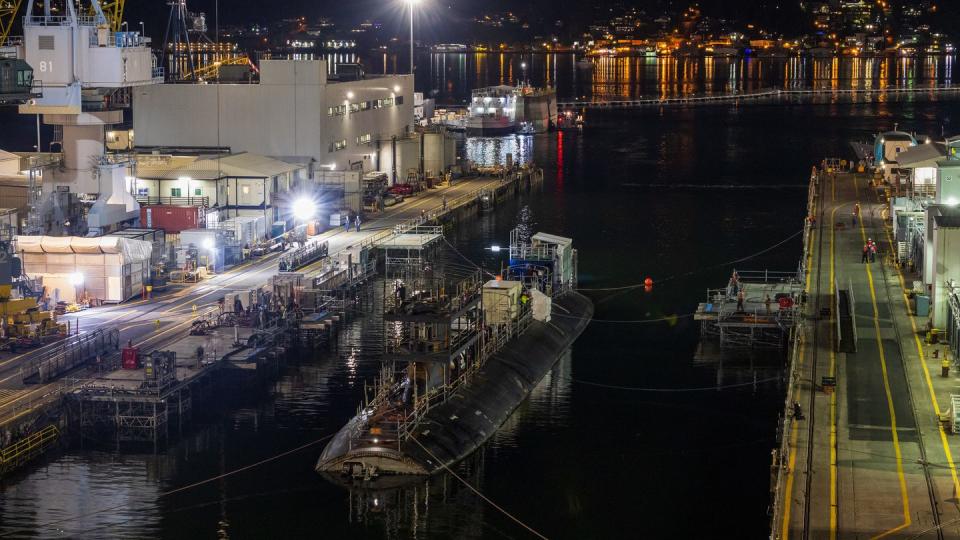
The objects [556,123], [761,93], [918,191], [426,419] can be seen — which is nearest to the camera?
[426,419]

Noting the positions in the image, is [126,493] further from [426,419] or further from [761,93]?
[761,93]

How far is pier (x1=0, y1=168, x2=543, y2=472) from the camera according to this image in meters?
34.7

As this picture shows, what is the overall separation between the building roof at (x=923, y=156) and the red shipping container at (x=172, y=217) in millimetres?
31803

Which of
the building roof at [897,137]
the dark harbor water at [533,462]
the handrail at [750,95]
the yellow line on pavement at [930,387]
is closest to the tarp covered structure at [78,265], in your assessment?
the dark harbor water at [533,462]

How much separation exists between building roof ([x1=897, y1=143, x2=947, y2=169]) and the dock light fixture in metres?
26.8

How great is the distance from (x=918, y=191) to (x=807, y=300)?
21288 millimetres

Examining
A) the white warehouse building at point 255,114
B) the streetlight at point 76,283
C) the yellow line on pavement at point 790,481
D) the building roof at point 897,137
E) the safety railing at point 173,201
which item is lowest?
the yellow line on pavement at point 790,481

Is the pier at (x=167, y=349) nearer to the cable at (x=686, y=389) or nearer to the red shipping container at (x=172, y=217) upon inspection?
the red shipping container at (x=172, y=217)

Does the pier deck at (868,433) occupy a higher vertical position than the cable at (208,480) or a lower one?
higher

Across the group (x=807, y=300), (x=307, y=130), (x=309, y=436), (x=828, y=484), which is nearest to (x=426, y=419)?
(x=309, y=436)

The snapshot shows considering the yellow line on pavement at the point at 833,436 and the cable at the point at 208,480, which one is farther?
the cable at the point at 208,480

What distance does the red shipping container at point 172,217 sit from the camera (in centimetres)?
5600

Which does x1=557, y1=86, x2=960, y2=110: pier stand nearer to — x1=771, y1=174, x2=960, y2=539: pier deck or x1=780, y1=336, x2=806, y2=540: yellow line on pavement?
x1=771, y1=174, x2=960, y2=539: pier deck

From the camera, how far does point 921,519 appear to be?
1001 inches
